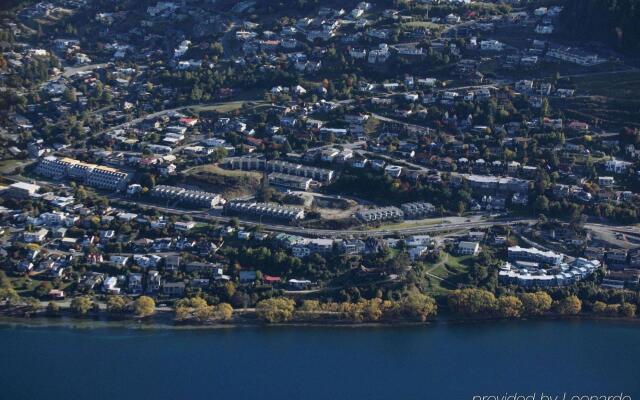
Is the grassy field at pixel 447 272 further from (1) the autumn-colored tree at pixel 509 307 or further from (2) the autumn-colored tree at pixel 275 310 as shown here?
(2) the autumn-colored tree at pixel 275 310

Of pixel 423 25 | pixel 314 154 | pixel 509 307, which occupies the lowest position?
pixel 509 307

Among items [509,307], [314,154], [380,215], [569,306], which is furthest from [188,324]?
[314,154]

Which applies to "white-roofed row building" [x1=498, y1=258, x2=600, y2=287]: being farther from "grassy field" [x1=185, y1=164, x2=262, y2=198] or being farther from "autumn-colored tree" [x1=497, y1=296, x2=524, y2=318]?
"grassy field" [x1=185, y1=164, x2=262, y2=198]

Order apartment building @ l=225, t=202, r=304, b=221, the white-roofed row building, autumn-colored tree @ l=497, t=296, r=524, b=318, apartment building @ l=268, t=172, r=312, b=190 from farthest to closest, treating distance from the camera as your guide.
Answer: apartment building @ l=268, t=172, r=312, b=190, apartment building @ l=225, t=202, r=304, b=221, the white-roofed row building, autumn-colored tree @ l=497, t=296, r=524, b=318

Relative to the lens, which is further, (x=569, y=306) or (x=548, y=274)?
(x=548, y=274)

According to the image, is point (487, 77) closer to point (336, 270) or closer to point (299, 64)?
point (299, 64)

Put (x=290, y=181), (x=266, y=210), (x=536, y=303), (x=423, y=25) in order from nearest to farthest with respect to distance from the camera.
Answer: (x=536, y=303) < (x=266, y=210) < (x=290, y=181) < (x=423, y=25)

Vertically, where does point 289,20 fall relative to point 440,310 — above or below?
above

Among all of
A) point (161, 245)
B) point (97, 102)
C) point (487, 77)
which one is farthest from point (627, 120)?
point (97, 102)

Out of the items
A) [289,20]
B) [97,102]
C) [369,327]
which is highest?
[289,20]

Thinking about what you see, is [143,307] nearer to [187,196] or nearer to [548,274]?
[187,196]

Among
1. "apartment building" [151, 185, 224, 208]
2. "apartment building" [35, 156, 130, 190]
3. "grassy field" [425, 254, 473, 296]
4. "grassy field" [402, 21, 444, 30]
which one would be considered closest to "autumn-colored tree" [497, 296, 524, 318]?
"grassy field" [425, 254, 473, 296]
